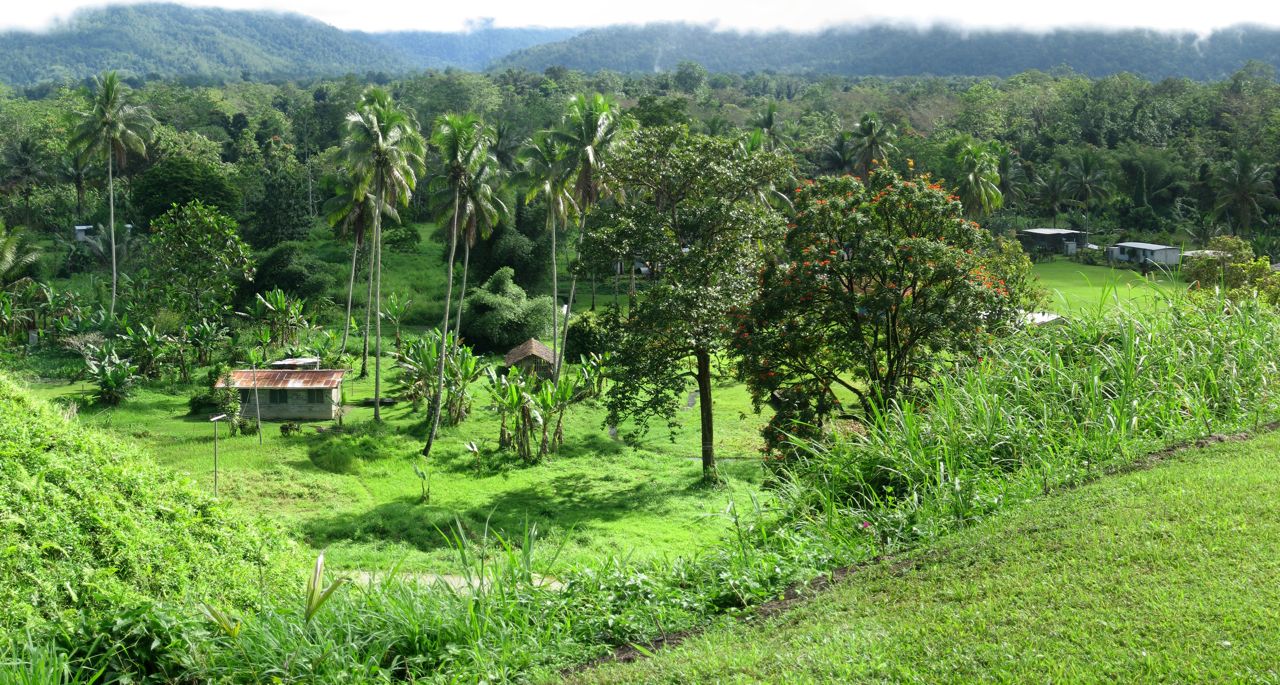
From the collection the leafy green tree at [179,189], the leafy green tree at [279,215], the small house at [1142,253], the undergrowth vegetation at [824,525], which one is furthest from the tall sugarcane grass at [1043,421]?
the leafy green tree at [179,189]

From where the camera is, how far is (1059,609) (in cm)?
569

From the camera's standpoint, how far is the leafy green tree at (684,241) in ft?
62.8

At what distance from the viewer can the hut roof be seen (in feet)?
108

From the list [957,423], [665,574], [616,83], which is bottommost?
[665,574]

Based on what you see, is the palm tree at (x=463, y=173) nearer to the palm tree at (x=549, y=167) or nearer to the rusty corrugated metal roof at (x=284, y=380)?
the palm tree at (x=549, y=167)

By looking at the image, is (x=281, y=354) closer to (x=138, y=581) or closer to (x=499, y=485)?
(x=499, y=485)

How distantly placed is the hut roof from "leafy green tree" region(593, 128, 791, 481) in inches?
493

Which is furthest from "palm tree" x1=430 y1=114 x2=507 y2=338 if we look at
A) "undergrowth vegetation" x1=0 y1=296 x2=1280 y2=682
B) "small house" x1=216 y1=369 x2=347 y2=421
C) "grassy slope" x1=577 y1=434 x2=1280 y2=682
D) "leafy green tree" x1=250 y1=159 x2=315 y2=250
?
"leafy green tree" x1=250 y1=159 x2=315 y2=250

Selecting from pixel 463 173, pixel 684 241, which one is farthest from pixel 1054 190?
pixel 684 241

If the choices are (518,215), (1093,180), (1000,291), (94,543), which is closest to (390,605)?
(94,543)

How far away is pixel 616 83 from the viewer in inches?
4528

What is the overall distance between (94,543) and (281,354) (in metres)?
26.3

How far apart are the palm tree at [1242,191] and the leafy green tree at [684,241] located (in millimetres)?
42304

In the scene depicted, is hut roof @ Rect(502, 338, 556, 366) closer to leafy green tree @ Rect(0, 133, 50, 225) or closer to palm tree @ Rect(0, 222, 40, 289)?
palm tree @ Rect(0, 222, 40, 289)
